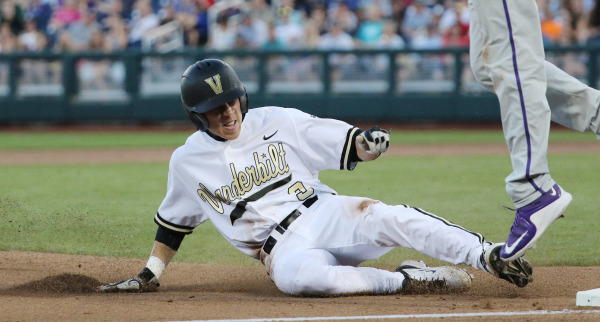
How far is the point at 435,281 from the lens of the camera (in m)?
4.31

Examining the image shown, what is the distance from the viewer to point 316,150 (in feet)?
14.6

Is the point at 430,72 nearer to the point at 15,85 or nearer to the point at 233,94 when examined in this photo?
the point at 15,85

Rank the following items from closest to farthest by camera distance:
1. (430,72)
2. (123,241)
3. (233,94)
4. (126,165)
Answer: (233,94), (123,241), (126,165), (430,72)

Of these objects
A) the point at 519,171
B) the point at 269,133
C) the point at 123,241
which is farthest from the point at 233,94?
the point at 123,241

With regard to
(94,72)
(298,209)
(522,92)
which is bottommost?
(94,72)

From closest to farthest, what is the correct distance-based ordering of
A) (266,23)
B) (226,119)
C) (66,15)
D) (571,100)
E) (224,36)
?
(571,100) < (226,119) < (224,36) < (266,23) < (66,15)

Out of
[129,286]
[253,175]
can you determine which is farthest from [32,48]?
[253,175]

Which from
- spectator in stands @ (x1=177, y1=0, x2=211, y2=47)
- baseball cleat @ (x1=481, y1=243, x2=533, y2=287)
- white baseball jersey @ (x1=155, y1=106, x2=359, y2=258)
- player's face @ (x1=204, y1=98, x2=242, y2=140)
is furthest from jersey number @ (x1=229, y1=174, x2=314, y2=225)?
spectator in stands @ (x1=177, y1=0, x2=211, y2=47)

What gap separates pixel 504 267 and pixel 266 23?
11.9 metres

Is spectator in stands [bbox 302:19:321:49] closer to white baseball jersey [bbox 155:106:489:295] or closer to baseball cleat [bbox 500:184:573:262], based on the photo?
white baseball jersey [bbox 155:106:489:295]

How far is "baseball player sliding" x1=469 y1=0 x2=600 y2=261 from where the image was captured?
351 cm

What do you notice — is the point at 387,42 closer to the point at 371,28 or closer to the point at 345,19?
the point at 371,28

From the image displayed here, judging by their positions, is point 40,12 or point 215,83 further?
point 40,12

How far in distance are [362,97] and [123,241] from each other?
8.64 meters
